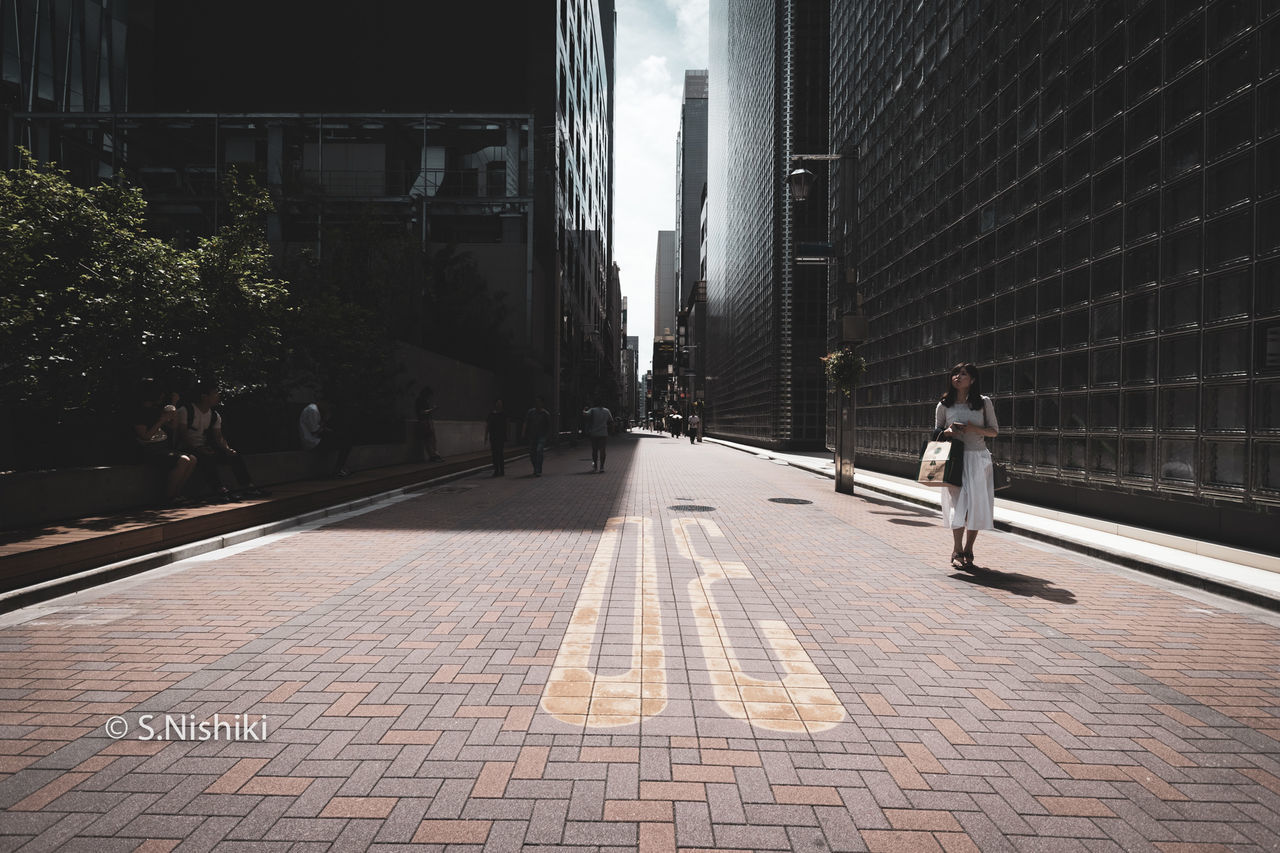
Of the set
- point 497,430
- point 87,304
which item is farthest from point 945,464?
point 497,430

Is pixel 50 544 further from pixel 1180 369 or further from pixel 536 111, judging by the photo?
pixel 536 111

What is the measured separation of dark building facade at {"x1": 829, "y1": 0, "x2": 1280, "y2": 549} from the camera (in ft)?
22.8

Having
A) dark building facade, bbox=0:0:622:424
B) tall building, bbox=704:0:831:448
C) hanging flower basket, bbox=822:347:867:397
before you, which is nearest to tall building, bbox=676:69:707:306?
tall building, bbox=704:0:831:448

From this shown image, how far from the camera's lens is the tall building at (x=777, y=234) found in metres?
37.3

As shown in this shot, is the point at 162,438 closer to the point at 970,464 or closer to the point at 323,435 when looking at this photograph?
the point at 323,435

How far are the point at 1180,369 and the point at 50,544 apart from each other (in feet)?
40.2

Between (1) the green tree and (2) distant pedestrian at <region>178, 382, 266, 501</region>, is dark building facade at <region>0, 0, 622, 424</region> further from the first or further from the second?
(2) distant pedestrian at <region>178, 382, 266, 501</region>

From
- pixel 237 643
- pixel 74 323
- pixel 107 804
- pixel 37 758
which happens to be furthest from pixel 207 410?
pixel 107 804

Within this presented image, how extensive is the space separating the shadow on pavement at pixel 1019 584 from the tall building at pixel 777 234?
30.1m

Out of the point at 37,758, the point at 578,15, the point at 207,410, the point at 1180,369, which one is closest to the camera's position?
the point at 37,758

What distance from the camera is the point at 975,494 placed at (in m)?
6.61

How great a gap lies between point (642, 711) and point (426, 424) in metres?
16.8

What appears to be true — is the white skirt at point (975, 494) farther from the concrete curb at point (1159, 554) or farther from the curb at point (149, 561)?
the curb at point (149, 561)

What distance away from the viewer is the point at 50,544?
5906mm
